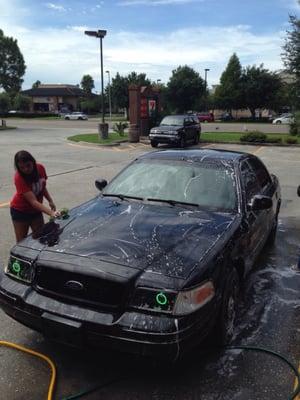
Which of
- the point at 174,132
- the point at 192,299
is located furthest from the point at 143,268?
the point at 174,132

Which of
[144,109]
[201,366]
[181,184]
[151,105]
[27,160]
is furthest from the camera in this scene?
[151,105]

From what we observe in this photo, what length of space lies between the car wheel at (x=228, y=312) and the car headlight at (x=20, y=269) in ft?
4.96

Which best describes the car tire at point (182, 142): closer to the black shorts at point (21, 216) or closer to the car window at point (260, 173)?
the car window at point (260, 173)

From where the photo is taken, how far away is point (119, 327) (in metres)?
2.79

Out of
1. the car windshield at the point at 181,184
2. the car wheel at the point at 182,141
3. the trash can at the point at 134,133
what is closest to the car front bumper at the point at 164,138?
the car wheel at the point at 182,141

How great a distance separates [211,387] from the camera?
3061 mm

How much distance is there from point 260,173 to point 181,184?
167 cm

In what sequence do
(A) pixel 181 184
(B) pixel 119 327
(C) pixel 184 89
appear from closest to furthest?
(B) pixel 119 327
(A) pixel 181 184
(C) pixel 184 89

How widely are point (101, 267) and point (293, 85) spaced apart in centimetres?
2765

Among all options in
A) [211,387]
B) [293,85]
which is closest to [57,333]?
[211,387]

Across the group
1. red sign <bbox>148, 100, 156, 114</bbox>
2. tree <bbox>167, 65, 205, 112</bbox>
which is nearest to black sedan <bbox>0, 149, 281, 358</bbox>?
red sign <bbox>148, 100, 156, 114</bbox>

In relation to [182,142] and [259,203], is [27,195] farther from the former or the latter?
[182,142]

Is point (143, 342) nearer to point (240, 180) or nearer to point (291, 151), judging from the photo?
point (240, 180)

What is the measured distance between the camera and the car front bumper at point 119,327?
2.75 meters
